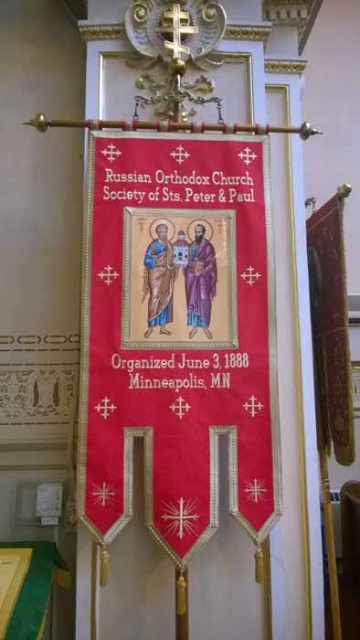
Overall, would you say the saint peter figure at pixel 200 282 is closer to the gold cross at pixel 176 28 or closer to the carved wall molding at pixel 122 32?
the gold cross at pixel 176 28

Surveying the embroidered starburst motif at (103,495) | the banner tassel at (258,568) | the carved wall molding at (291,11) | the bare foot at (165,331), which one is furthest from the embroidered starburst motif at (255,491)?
the carved wall molding at (291,11)

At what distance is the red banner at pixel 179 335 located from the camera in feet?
5.37

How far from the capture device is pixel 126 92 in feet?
6.71

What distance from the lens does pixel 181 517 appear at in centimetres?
162

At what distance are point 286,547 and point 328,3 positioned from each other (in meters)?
3.53

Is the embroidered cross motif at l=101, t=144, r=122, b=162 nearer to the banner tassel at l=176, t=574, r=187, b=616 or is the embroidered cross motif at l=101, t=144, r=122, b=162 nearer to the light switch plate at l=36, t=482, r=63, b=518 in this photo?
the light switch plate at l=36, t=482, r=63, b=518

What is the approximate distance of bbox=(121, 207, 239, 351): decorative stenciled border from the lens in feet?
5.62

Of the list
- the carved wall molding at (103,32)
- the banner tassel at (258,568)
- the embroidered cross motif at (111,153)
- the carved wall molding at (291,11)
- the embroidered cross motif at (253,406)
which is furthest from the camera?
the carved wall molding at (291,11)

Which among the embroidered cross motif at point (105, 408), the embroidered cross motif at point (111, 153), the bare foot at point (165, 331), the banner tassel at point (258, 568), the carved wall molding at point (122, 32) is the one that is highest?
the carved wall molding at point (122, 32)

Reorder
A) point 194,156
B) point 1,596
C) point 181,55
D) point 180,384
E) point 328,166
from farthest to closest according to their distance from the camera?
1. point 328,166
2. point 181,55
3. point 194,156
4. point 180,384
5. point 1,596

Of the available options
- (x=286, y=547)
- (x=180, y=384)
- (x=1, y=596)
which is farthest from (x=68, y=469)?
(x=286, y=547)

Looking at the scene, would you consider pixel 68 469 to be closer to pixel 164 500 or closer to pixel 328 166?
pixel 164 500

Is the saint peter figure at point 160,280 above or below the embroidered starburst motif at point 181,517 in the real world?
above

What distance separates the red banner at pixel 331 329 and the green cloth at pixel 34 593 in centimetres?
116
